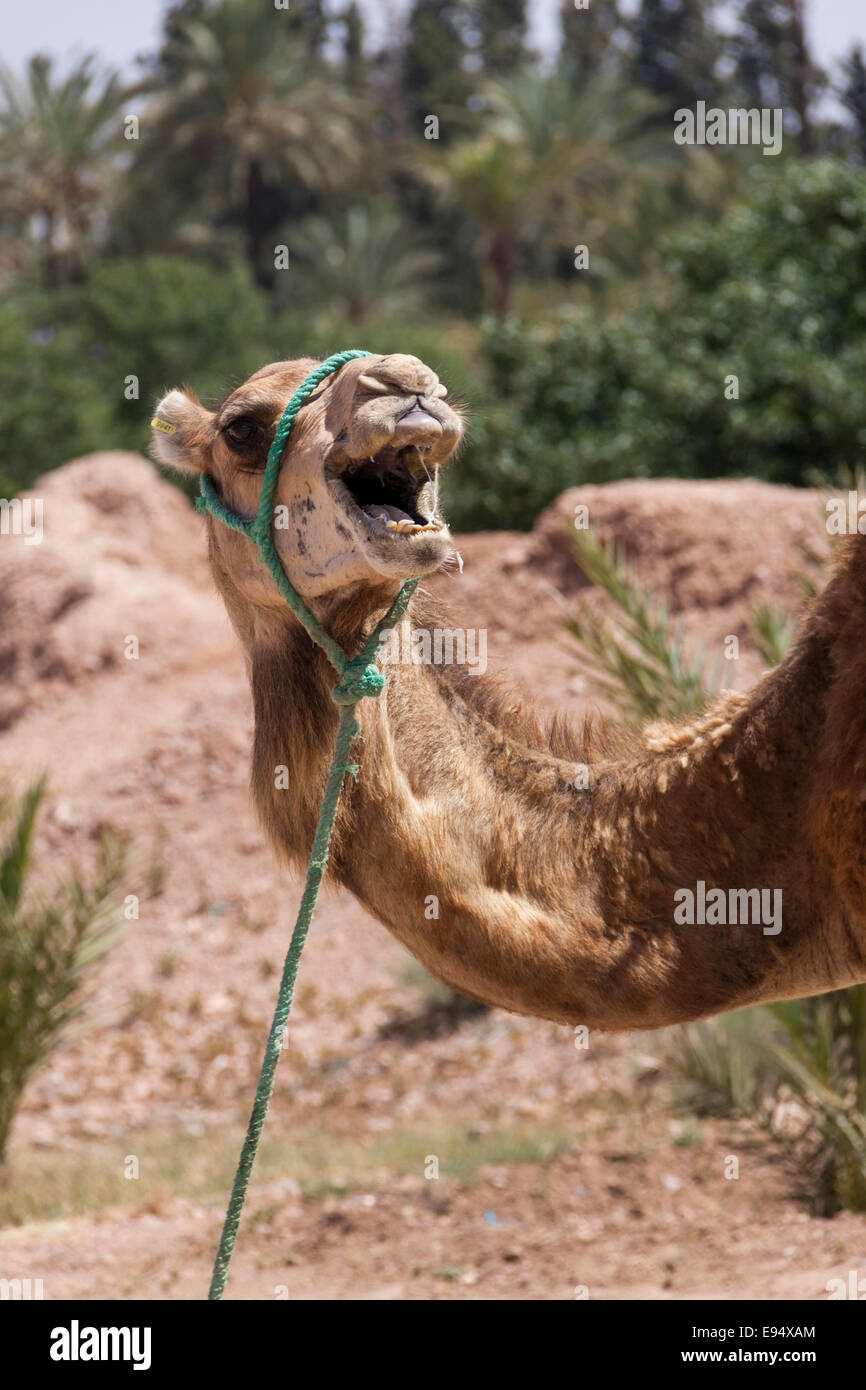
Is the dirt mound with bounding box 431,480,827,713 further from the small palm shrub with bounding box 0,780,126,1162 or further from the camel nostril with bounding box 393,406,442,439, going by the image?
the camel nostril with bounding box 393,406,442,439

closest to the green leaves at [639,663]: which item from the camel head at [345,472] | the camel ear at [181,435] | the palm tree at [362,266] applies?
the camel ear at [181,435]

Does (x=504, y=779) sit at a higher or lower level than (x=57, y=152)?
lower

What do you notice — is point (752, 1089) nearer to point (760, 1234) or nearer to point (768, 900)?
point (760, 1234)

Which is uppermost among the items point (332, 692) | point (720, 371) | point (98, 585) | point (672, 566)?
point (720, 371)

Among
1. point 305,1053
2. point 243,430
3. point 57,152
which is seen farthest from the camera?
point 57,152

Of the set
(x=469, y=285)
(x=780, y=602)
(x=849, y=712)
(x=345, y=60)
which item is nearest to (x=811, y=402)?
(x=780, y=602)

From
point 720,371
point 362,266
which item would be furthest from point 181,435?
point 362,266

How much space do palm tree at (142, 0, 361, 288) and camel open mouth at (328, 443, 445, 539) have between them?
3096cm

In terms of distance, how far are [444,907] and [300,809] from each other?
36 cm

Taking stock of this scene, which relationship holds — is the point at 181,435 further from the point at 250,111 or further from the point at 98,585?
the point at 250,111

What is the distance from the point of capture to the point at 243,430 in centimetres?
302

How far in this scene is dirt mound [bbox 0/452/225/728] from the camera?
13562 millimetres

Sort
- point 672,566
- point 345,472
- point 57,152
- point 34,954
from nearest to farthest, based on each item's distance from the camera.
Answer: point 345,472
point 34,954
point 672,566
point 57,152

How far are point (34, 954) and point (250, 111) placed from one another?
28.7 meters
